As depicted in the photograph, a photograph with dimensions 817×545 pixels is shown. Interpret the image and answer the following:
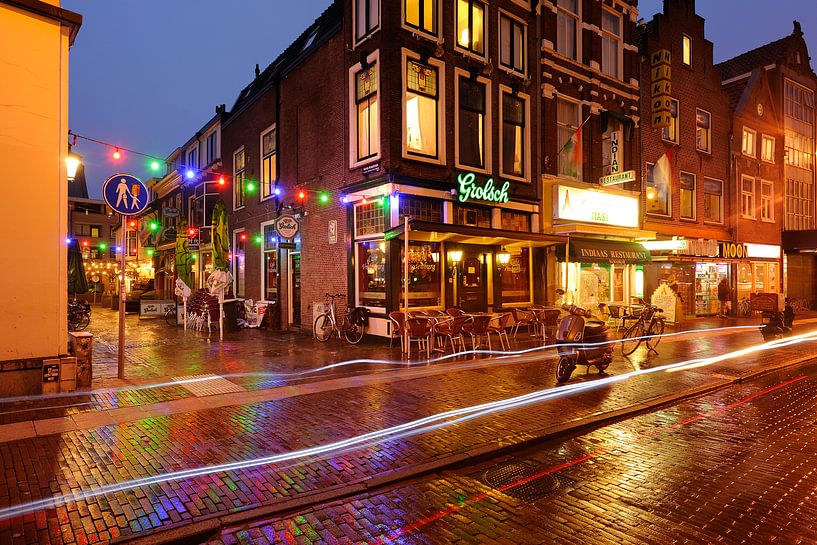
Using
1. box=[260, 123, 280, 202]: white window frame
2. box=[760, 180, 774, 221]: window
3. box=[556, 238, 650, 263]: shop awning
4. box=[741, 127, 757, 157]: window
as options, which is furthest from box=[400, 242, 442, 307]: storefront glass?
box=[760, 180, 774, 221]: window

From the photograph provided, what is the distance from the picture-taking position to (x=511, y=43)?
16.5m

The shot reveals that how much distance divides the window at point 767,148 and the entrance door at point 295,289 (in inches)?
993

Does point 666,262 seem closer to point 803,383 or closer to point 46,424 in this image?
point 803,383

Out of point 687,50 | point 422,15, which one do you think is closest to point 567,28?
point 422,15

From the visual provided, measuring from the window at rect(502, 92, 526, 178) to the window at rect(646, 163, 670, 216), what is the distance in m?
7.40

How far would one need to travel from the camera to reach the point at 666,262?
21.9 meters

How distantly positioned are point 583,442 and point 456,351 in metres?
6.80

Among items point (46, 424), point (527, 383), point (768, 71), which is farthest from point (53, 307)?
point (768, 71)

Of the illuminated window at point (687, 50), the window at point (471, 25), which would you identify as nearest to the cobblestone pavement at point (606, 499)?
the window at point (471, 25)

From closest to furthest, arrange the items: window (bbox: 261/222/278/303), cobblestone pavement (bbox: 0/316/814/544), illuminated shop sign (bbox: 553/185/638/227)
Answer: cobblestone pavement (bbox: 0/316/814/544)
illuminated shop sign (bbox: 553/185/638/227)
window (bbox: 261/222/278/303)

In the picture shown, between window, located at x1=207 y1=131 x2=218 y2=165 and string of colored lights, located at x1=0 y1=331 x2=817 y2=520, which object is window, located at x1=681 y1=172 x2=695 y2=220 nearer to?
string of colored lights, located at x1=0 y1=331 x2=817 y2=520

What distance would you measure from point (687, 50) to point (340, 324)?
20.5 m

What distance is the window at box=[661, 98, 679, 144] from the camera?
22.0 metres

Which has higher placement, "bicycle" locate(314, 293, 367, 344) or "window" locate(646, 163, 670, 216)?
"window" locate(646, 163, 670, 216)
